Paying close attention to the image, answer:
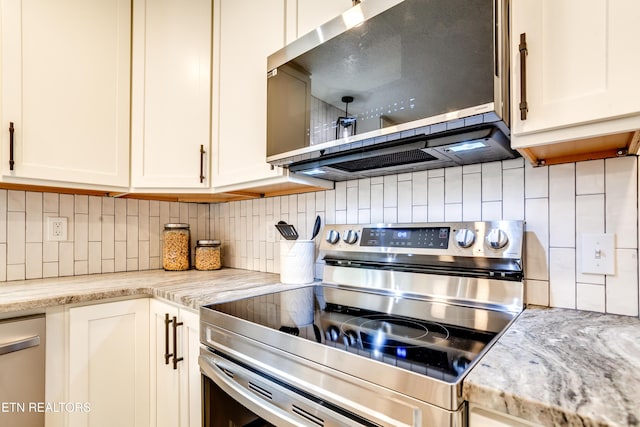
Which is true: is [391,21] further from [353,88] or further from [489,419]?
[489,419]

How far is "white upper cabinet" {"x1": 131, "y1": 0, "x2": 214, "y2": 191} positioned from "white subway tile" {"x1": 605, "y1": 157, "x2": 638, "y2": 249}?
61.3 inches

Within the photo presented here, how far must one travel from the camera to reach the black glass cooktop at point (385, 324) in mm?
661

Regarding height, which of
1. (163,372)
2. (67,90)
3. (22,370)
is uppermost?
(67,90)

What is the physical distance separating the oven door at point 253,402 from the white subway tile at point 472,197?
78 cm

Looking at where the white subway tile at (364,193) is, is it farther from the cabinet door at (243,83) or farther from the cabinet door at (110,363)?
the cabinet door at (110,363)

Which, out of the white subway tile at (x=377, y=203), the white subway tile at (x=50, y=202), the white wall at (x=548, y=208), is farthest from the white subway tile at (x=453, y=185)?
the white subway tile at (x=50, y=202)

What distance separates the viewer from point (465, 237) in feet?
3.58

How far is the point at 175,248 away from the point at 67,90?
92 centimetres

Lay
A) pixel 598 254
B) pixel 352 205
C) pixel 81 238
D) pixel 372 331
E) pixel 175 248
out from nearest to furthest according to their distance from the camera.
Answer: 1. pixel 372 331
2. pixel 598 254
3. pixel 352 205
4. pixel 81 238
5. pixel 175 248

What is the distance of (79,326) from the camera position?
4.10 ft

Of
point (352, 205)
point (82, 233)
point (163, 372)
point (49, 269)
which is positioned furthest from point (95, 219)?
point (352, 205)

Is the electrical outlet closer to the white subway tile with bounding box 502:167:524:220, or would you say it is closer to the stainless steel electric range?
the stainless steel electric range

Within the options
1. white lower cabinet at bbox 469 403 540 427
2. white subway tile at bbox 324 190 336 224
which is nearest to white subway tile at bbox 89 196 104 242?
white subway tile at bbox 324 190 336 224

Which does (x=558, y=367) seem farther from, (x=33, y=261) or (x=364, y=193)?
(x=33, y=261)
